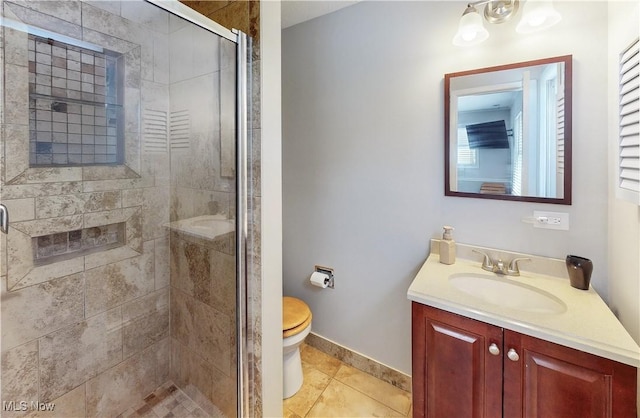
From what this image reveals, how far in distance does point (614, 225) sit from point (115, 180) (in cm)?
228

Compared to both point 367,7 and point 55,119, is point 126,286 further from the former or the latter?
point 367,7

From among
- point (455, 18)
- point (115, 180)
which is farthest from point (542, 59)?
point (115, 180)

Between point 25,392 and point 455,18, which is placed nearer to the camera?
point 25,392

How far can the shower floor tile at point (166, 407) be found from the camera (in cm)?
147

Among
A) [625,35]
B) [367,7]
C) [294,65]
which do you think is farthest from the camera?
[294,65]

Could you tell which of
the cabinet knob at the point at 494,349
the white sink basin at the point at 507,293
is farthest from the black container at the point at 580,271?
the cabinet knob at the point at 494,349

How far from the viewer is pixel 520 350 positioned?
995mm

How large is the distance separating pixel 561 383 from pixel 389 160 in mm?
1243

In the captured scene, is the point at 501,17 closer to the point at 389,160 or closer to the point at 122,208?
the point at 389,160

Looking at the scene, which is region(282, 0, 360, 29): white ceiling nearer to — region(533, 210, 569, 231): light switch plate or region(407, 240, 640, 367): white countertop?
region(533, 210, 569, 231): light switch plate

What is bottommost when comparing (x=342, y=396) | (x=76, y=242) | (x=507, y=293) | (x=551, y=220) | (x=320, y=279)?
(x=342, y=396)

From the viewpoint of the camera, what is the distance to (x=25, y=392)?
1214mm

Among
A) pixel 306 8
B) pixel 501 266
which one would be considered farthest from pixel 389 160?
pixel 306 8

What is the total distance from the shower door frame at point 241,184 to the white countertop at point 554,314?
Answer: 2.59 ft
